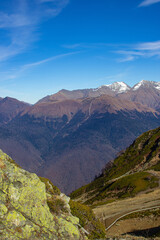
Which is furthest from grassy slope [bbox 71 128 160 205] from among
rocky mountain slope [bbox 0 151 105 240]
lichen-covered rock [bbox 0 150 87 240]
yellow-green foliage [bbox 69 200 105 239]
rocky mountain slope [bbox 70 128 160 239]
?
lichen-covered rock [bbox 0 150 87 240]

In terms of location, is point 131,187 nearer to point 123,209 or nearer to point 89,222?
point 123,209

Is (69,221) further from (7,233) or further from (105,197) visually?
(105,197)

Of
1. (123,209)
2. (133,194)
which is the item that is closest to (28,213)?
(123,209)

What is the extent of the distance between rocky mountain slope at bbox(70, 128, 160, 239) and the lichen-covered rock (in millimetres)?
13907

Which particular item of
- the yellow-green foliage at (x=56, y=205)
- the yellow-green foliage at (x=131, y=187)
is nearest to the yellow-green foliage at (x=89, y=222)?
the yellow-green foliage at (x=56, y=205)

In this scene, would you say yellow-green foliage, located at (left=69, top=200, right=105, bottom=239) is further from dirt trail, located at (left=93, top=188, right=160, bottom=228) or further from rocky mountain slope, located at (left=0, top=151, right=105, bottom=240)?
dirt trail, located at (left=93, top=188, right=160, bottom=228)

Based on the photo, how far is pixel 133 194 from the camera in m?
73.6

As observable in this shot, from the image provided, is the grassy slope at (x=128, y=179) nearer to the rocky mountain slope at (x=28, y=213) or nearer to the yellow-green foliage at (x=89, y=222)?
the yellow-green foliage at (x=89, y=222)

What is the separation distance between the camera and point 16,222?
1527cm

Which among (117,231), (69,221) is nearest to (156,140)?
(117,231)

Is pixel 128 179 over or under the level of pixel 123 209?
under

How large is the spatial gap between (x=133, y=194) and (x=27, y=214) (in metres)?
65.7

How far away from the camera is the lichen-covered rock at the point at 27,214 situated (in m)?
15.1

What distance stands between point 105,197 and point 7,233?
8438 centimetres
